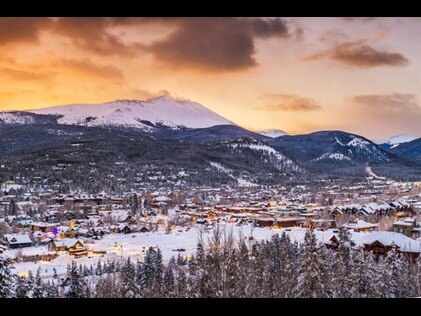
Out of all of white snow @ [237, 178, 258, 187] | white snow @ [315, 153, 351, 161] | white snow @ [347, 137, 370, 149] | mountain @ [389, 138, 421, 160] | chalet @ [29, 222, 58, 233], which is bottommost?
chalet @ [29, 222, 58, 233]

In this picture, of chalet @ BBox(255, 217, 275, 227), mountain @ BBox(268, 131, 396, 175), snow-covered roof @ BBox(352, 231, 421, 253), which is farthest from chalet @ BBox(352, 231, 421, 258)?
mountain @ BBox(268, 131, 396, 175)

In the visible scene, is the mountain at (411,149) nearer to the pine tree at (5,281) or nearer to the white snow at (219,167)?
the white snow at (219,167)

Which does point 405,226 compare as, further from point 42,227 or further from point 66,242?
point 42,227

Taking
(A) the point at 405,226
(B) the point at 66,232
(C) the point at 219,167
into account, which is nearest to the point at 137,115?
(C) the point at 219,167

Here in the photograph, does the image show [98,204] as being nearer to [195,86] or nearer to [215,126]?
[195,86]

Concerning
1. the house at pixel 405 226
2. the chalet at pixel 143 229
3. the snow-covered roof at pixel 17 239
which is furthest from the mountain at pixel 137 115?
the house at pixel 405 226

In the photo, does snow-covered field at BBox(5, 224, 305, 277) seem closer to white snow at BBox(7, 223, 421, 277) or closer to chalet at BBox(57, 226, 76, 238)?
white snow at BBox(7, 223, 421, 277)
